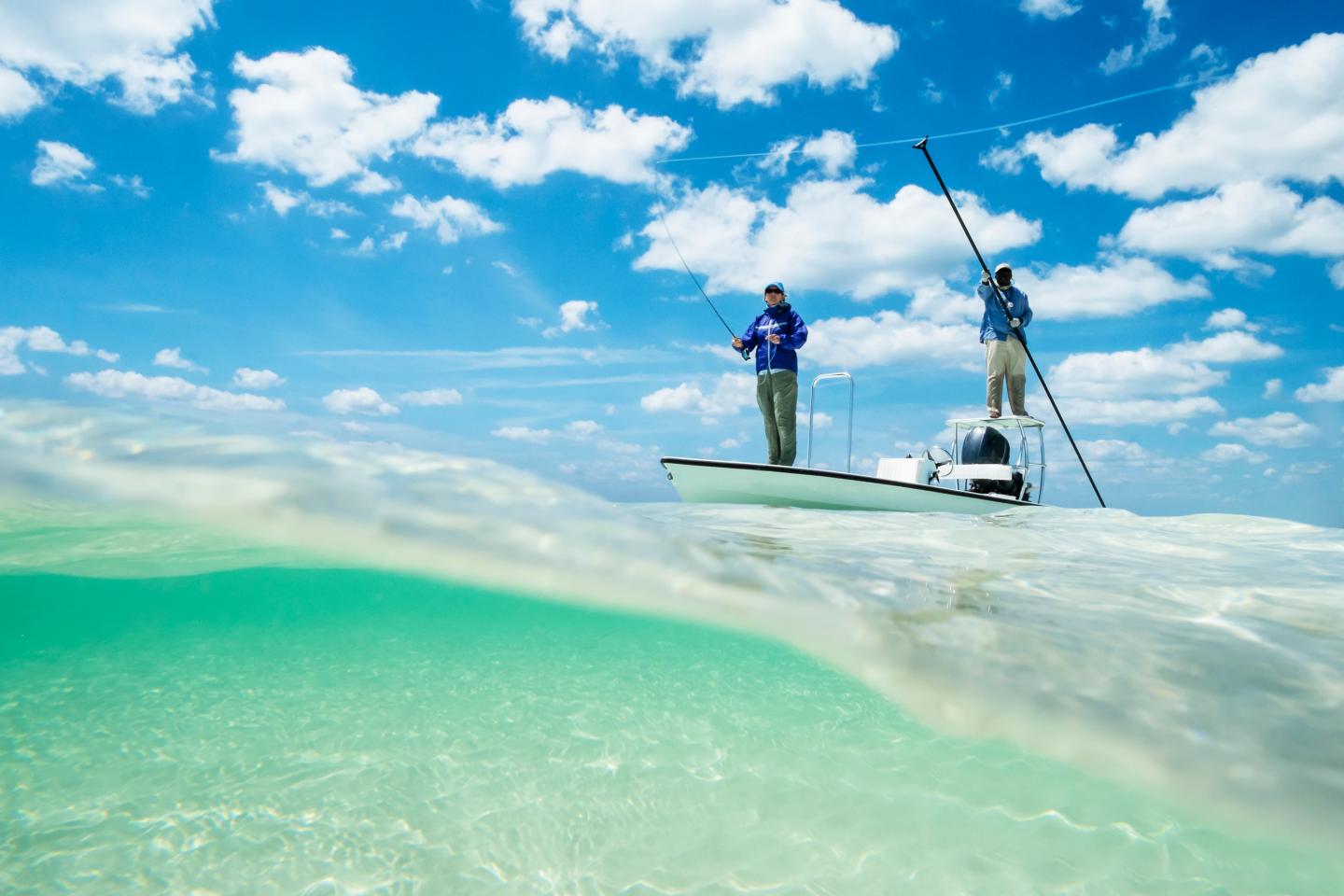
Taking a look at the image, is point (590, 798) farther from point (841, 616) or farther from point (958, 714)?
point (958, 714)

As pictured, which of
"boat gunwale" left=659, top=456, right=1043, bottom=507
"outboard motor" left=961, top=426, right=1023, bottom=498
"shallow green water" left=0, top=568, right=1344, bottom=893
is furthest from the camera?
"outboard motor" left=961, top=426, right=1023, bottom=498

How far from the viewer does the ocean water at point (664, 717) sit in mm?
2330

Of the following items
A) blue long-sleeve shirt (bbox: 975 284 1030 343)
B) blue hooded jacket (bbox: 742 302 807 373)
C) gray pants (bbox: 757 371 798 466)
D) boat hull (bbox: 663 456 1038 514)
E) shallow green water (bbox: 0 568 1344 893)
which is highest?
blue long-sleeve shirt (bbox: 975 284 1030 343)

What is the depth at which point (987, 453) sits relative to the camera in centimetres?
1037

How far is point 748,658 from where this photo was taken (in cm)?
523

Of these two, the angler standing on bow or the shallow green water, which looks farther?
the angler standing on bow

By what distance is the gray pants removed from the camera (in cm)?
941

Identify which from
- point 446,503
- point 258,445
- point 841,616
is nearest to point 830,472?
point 841,616

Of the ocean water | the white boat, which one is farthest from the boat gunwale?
the ocean water

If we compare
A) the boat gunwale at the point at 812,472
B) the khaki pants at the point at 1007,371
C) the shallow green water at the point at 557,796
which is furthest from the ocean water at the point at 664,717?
the khaki pants at the point at 1007,371

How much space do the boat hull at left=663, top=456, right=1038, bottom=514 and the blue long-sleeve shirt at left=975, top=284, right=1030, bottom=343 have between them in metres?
2.86

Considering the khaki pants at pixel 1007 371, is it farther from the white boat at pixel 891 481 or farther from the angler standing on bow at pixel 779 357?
the angler standing on bow at pixel 779 357

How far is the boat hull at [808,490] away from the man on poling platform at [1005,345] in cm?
229

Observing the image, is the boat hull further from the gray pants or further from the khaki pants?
the khaki pants
